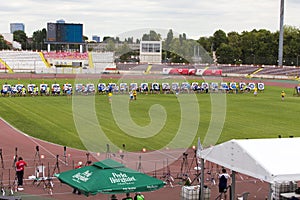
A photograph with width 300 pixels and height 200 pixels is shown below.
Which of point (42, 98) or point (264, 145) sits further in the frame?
point (42, 98)

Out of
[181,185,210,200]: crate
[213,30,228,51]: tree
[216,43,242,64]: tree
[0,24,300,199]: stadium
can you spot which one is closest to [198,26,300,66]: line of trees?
[216,43,242,64]: tree

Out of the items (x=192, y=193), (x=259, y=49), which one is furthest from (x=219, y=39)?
(x=192, y=193)

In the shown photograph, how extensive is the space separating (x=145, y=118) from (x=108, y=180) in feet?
67.9

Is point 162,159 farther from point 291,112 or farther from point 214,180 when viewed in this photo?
point 291,112

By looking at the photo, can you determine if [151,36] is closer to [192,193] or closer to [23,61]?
[192,193]

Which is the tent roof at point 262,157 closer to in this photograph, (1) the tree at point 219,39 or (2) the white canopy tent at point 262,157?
(2) the white canopy tent at point 262,157

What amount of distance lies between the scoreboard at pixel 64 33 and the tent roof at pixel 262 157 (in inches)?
4000

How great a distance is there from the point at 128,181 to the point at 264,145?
372 centimetres

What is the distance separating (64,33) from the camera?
11312 cm

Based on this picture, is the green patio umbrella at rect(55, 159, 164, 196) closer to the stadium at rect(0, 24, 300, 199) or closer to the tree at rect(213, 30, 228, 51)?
the stadium at rect(0, 24, 300, 199)

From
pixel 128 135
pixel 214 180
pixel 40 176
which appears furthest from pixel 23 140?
pixel 214 180

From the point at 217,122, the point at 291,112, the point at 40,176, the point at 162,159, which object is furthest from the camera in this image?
the point at 291,112

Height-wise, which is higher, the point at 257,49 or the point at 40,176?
the point at 257,49

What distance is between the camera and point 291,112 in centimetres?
3791
